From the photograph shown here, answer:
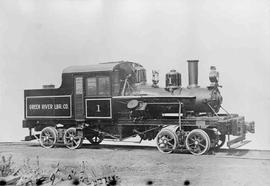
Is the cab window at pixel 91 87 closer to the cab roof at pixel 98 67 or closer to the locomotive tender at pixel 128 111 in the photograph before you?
the locomotive tender at pixel 128 111

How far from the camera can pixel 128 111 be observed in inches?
472

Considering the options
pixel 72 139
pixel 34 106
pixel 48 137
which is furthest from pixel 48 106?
pixel 72 139

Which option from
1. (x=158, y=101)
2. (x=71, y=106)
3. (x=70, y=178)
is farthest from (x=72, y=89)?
(x=70, y=178)

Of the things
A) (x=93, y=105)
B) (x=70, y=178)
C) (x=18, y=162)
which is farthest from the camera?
Answer: (x=93, y=105)

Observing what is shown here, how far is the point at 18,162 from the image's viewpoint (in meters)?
10.2

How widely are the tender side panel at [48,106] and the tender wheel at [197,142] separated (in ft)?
12.9

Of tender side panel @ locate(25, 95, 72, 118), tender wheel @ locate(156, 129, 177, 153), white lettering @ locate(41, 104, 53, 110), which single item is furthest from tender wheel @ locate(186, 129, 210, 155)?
white lettering @ locate(41, 104, 53, 110)

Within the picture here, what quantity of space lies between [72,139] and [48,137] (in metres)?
0.93

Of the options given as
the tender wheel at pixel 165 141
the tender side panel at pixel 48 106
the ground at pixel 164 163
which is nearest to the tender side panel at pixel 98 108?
the tender side panel at pixel 48 106

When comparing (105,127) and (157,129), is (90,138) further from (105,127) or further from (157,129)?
(157,129)

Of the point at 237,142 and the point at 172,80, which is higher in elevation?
the point at 172,80

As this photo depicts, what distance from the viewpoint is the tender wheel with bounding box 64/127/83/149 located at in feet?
41.0

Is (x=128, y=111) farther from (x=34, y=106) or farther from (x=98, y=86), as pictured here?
(x=34, y=106)

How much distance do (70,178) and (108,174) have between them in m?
0.73
